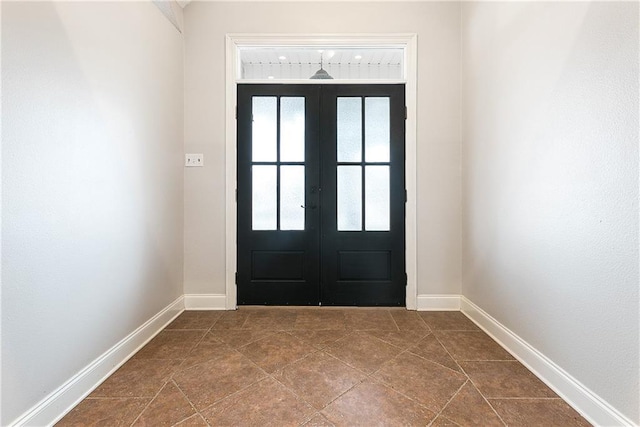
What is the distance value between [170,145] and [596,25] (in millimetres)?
2683

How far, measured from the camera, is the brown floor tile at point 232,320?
2182 mm

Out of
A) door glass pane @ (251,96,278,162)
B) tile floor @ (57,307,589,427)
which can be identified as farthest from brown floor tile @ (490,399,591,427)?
door glass pane @ (251,96,278,162)

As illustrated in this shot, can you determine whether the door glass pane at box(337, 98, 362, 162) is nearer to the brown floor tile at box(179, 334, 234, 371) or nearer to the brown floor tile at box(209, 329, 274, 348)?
the brown floor tile at box(209, 329, 274, 348)

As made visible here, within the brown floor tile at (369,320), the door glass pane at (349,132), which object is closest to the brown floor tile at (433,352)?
the brown floor tile at (369,320)

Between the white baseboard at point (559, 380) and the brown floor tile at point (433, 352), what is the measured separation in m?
0.41

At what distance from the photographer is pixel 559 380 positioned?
4.53ft

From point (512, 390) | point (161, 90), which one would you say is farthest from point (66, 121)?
point (512, 390)

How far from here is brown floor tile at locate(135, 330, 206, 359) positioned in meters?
1.76

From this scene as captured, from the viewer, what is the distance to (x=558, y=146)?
141 cm

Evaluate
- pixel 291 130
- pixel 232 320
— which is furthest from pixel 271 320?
pixel 291 130

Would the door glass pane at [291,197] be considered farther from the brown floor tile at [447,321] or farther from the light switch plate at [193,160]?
the brown floor tile at [447,321]

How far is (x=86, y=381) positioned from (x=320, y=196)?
6.39 ft

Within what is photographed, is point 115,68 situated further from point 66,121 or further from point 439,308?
point 439,308

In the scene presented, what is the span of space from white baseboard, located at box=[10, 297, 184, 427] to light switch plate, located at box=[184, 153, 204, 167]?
129 centimetres
